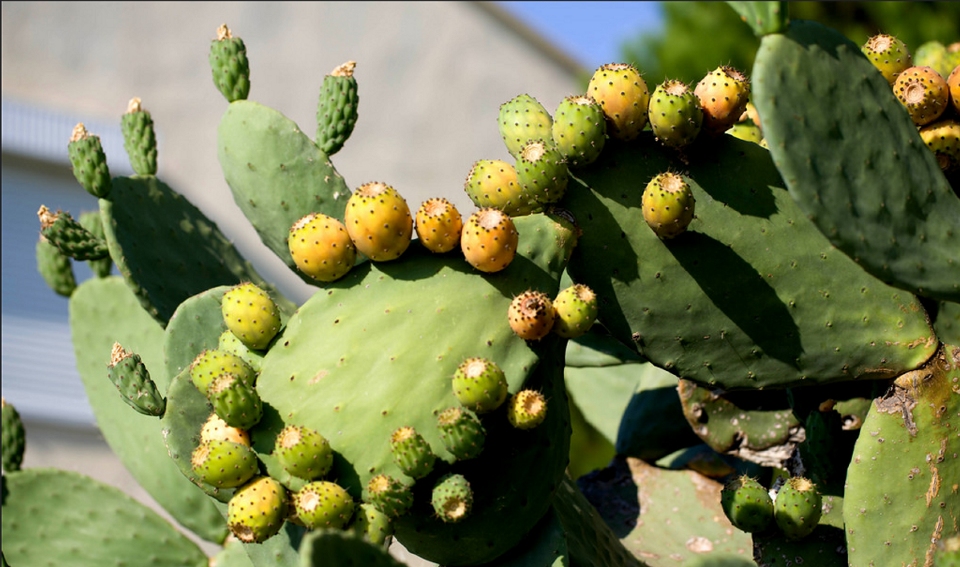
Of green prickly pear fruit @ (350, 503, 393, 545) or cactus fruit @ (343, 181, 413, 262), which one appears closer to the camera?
green prickly pear fruit @ (350, 503, 393, 545)

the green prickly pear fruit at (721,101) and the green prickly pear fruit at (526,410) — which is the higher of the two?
the green prickly pear fruit at (721,101)

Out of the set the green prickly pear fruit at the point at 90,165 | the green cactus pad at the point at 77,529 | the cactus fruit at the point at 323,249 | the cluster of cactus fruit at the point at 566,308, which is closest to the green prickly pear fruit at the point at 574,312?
the cluster of cactus fruit at the point at 566,308

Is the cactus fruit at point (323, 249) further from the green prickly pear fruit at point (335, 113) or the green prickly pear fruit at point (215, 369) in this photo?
the green prickly pear fruit at point (335, 113)

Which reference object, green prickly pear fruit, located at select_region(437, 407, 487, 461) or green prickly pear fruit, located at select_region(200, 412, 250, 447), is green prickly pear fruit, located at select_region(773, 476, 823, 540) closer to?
green prickly pear fruit, located at select_region(437, 407, 487, 461)

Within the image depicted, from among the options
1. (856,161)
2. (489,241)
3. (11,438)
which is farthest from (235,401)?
(11,438)

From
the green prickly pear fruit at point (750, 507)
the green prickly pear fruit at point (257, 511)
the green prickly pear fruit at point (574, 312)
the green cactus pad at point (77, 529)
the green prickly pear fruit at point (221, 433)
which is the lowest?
the green cactus pad at point (77, 529)

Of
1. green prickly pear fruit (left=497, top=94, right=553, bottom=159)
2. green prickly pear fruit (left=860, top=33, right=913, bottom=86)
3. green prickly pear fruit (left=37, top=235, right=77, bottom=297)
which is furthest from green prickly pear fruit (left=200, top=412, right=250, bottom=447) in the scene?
green prickly pear fruit (left=860, top=33, right=913, bottom=86)

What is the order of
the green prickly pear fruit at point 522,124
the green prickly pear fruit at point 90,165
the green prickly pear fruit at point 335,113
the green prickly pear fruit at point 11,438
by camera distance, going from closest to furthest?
the green prickly pear fruit at point 522,124, the green prickly pear fruit at point 335,113, the green prickly pear fruit at point 90,165, the green prickly pear fruit at point 11,438
